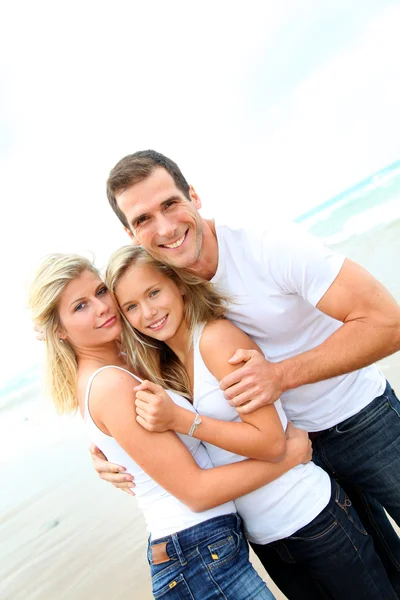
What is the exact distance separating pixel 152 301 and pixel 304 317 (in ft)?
2.46

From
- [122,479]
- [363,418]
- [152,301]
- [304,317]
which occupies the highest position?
[152,301]

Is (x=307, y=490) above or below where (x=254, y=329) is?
below

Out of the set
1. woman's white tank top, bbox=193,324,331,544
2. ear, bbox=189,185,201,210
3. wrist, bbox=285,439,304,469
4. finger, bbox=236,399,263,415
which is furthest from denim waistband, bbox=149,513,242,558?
ear, bbox=189,185,201,210

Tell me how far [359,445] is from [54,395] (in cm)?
159

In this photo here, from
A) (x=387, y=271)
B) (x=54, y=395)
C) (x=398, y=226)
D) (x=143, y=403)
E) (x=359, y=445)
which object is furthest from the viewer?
(x=398, y=226)

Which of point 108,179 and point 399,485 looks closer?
point 399,485

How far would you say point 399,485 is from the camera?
7.97 feet

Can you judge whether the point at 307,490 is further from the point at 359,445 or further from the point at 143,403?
the point at 143,403

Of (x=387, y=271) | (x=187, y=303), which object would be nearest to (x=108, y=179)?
(x=187, y=303)

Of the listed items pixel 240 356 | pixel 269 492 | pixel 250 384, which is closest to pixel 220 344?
pixel 240 356

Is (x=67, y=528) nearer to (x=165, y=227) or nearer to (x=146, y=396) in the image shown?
(x=146, y=396)

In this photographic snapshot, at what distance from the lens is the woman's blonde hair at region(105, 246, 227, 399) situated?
248 cm

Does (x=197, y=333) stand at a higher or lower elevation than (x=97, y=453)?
higher

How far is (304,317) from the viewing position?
99.2 inches
